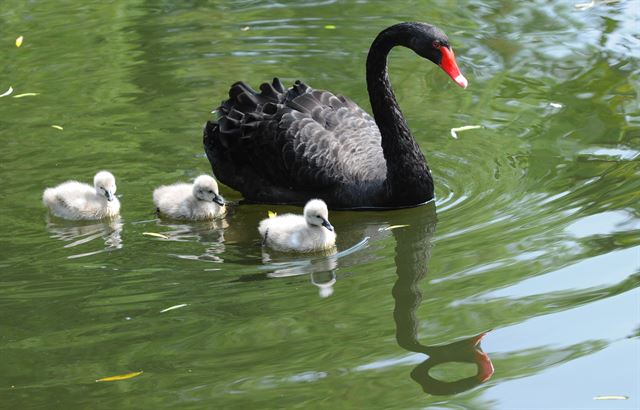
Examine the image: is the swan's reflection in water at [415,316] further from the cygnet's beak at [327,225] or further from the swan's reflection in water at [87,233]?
the swan's reflection in water at [87,233]

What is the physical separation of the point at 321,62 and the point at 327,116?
7.18 ft

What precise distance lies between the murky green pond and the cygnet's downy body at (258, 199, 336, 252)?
0.11 meters

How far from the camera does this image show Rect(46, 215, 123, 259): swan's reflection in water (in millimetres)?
6301

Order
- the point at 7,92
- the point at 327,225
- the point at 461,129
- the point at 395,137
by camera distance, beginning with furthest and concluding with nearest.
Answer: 1. the point at 7,92
2. the point at 461,129
3. the point at 395,137
4. the point at 327,225

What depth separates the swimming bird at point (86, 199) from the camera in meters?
6.61

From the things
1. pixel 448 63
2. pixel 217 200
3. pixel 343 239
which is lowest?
pixel 343 239

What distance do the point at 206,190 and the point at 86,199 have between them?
2.20 ft

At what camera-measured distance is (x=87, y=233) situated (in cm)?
656

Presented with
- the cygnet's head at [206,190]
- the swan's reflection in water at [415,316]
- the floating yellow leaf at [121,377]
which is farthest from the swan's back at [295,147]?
the floating yellow leaf at [121,377]

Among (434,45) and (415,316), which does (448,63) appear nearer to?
(434,45)

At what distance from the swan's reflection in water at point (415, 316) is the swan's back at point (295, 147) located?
1.29 ft

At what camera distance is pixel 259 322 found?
Answer: 5.10 meters

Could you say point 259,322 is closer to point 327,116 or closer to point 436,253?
point 436,253

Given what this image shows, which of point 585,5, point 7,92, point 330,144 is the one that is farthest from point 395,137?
point 585,5
